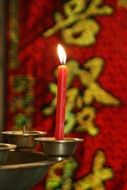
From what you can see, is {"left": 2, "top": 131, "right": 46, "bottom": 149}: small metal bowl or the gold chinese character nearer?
{"left": 2, "top": 131, "right": 46, "bottom": 149}: small metal bowl

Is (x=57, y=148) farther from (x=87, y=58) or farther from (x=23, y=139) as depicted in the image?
(x=87, y=58)

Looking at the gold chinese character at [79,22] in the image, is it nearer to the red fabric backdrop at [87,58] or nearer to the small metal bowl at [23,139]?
the red fabric backdrop at [87,58]

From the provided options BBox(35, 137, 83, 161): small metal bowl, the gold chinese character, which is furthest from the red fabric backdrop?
BBox(35, 137, 83, 161): small metal bowl

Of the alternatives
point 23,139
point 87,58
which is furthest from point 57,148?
point 87,58

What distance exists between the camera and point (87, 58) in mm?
1475

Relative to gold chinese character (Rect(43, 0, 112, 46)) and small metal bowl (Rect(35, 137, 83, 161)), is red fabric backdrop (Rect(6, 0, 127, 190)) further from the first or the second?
small metal bowl (Rect(35, 137, 83, 161))

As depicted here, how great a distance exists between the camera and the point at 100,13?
147cm

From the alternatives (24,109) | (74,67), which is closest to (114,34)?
(74,67)

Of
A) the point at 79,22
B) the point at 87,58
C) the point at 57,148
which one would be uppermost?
the point at 79,22

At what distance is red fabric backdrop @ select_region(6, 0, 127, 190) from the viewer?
4.75 feet

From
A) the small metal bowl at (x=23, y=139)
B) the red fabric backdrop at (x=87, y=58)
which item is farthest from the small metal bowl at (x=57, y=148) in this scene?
the red fabric backdrop at (x=87, y=58)

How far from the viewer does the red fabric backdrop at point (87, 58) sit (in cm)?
145

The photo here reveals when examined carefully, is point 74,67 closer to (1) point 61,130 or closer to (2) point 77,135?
(2) point 77,135

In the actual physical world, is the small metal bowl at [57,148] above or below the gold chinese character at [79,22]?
below
